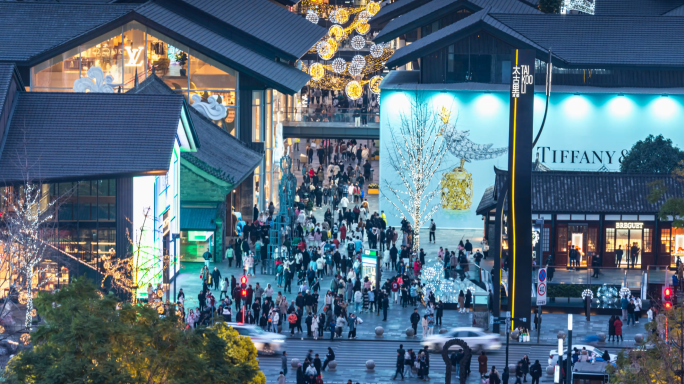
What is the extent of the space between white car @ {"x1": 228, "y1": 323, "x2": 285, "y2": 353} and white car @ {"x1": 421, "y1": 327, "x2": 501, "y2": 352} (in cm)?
484

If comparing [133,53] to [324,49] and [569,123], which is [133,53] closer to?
[324,49]

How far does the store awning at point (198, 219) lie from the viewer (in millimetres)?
50062

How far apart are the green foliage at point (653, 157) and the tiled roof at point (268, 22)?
56.3 ft

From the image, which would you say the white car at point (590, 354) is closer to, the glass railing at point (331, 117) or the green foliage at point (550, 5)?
the glass railing at point (331, 117)

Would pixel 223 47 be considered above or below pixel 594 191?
above

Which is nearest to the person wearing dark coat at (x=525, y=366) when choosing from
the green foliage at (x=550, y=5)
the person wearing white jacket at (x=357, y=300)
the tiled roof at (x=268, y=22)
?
the person wearing white jacket at (x=357, y=300)

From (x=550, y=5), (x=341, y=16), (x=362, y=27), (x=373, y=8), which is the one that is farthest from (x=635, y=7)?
(x=341, y=16)

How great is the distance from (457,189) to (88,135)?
77.5ft

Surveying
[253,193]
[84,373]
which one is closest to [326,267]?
[253,193]

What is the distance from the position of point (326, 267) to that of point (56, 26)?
1772 cm

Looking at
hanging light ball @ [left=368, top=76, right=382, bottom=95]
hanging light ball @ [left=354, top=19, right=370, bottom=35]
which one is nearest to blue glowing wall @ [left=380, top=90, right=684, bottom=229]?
hanging light ball @ [left=368, top=76, right=382, bottom=95]

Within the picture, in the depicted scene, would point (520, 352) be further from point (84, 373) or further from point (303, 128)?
point (303, 128)

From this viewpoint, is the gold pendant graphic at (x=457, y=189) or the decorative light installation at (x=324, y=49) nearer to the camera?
the gold pendant graphic at (x=457, y=189)

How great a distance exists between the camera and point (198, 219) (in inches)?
1987
